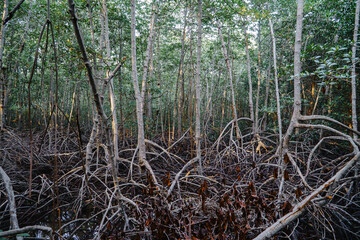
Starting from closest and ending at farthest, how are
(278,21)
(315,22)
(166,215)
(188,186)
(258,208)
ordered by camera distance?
(258,208) < (166,215) < (188,186) < (315,22) < (278,21)

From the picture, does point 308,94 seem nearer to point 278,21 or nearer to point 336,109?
point 336,109

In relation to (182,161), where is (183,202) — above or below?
above

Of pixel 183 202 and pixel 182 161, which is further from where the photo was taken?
pixel 182 161

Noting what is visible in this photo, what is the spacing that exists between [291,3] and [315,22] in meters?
0.87

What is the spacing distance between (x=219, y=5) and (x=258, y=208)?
292 centimetres

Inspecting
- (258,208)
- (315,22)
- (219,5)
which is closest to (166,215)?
(258,208)

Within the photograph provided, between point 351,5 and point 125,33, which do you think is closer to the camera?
point 351,5

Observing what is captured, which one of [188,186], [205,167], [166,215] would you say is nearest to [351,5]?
[205,167]

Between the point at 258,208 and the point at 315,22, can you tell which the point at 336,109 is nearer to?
the point at 315,22

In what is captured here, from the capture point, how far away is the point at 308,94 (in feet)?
17.1

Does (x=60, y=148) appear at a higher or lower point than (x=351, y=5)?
lower

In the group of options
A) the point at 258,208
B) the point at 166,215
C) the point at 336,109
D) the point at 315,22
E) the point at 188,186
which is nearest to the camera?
the point at 258,208

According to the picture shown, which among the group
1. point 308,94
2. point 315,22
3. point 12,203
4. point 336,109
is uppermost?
point 315,22

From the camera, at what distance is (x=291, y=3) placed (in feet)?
17.2
